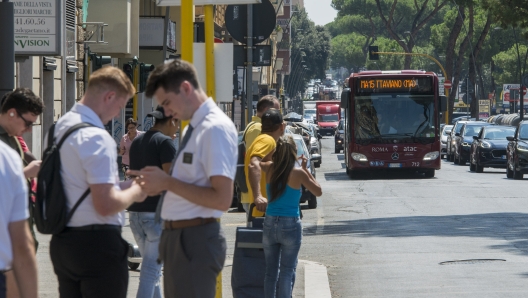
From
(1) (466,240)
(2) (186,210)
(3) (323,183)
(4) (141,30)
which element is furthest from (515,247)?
(4) (141,30)

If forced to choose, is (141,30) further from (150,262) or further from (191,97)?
(191,97)

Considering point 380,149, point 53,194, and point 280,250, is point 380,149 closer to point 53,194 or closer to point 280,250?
point 280,250

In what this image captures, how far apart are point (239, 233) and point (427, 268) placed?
12.3 feet

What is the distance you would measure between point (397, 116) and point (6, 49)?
68.3 feet

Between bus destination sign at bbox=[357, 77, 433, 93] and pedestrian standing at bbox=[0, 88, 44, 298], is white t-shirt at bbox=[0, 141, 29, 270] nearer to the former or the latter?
pedestrian standing at bbox=[0, 88, 44, 298]

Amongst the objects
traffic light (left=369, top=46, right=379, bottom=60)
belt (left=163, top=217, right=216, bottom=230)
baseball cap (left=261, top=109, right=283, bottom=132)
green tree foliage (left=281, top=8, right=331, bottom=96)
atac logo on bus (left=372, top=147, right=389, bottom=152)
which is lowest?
atac logo on bus (left=372, top=147, right=389, bottom=152)

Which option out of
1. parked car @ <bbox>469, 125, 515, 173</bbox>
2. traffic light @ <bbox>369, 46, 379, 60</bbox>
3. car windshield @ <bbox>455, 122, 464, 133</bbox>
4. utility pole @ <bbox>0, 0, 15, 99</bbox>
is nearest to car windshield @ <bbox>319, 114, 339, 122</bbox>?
traffic light @ <bbox>369, 46, 379, 60</bbox>

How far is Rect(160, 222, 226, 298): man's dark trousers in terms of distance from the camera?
4766 millimetres

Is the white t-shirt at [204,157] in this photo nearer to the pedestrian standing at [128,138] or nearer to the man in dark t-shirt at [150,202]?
the man in dark t-shirt at [150,202]

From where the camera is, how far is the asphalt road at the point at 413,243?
9.62 m

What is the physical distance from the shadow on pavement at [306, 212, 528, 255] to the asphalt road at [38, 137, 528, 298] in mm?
13

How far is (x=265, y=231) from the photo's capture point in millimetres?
7273

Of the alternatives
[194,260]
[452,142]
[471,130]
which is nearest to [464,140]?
[471,130]

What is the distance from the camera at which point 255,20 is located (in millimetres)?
11055
